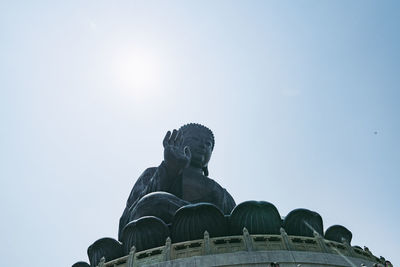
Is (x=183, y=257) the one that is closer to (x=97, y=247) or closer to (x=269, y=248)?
(x=269, y=248)

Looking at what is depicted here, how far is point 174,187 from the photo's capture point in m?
15.9

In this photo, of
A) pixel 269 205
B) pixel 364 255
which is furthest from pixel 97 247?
pixel 364 255

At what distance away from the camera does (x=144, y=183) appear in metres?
17.2

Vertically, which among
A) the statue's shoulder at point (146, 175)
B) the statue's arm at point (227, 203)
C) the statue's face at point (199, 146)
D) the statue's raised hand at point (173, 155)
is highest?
the statue's face at point (199, 146)

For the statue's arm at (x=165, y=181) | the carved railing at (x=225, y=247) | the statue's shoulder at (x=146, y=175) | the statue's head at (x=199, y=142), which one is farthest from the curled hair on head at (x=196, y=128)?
the carved railing at (x=225, y=247)

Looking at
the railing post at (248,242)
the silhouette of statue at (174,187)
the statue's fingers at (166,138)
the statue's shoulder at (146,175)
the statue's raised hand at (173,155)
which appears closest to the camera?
the railing post at (248,242)

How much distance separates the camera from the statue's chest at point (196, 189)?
16.5 meters

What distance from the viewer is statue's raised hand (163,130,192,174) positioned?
1491 cm

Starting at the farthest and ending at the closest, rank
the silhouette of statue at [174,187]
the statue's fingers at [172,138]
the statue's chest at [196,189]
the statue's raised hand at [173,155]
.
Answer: the statue's chest at [196,189] → the statue's fingers at [172,138] → the statue's raised hand at [173,155] → the silhouette of statue at [174,187]

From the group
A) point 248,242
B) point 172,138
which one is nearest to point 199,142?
point 172,138

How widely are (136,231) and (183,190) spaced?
5.01 metres

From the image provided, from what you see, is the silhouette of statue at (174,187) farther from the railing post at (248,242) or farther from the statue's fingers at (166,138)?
the railing post at (248,242)

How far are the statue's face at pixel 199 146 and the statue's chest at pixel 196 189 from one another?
6.77 ft

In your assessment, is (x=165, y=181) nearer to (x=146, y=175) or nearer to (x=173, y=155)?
(x=173, y=155)
